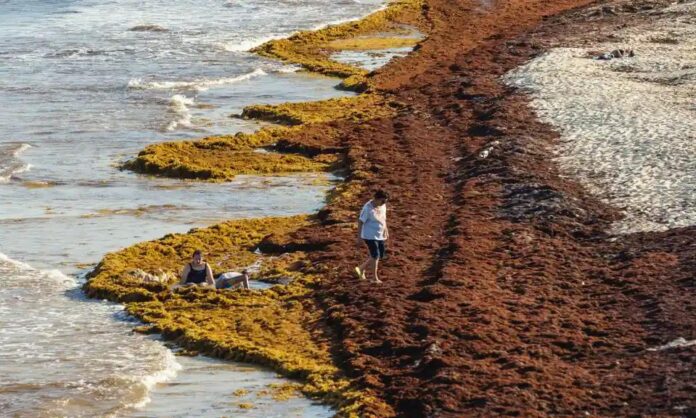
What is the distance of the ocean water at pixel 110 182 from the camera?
18125 millimetres

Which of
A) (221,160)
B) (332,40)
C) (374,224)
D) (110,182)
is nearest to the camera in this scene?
(374,224)

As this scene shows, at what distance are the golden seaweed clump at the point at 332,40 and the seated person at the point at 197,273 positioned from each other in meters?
23.5

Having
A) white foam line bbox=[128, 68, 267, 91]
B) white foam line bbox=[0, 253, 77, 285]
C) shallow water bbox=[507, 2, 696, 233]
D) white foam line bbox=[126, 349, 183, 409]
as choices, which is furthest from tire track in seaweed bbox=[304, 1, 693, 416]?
white foam line bbox=[128, 68, 267, 91]

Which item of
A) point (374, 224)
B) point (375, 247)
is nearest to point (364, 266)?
point (375, 247)

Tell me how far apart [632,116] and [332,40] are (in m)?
23.6

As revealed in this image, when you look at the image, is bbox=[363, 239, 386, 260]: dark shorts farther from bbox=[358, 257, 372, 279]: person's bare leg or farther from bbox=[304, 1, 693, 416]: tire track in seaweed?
bbox=[304, 1, 693, 416]: tire track in seaweed

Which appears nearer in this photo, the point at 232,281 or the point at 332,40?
the point at 232,281

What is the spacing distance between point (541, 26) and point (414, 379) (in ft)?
111

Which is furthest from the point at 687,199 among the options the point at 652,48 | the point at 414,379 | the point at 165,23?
the point at 165,23

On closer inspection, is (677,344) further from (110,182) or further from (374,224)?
(110,182)

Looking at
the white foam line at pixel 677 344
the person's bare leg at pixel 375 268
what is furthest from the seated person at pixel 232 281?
the white foam line at pixel 677 344

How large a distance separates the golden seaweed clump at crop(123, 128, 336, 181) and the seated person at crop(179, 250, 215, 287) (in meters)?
8.65

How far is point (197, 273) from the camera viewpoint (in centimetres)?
2219

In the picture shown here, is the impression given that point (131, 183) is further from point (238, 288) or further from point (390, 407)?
point (390, 407)
